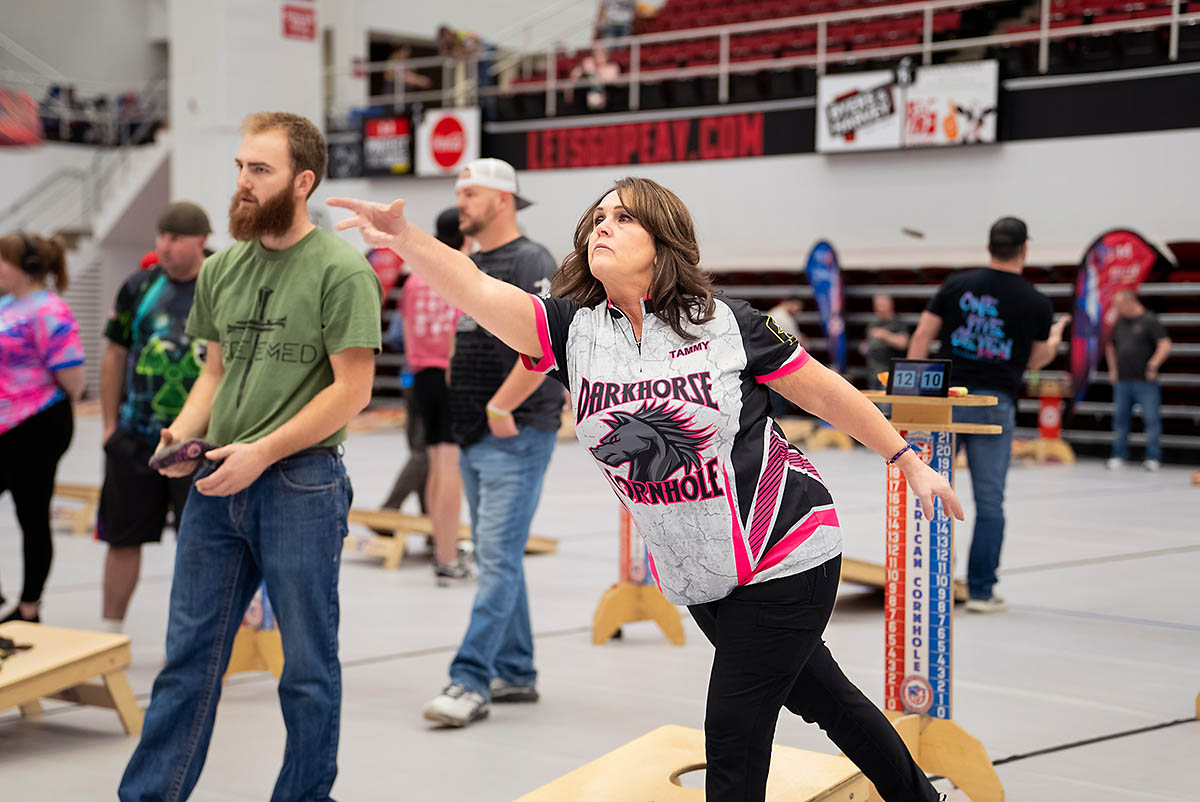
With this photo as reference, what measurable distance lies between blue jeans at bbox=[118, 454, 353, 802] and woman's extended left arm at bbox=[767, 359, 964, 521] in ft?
3.82

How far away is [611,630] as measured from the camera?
5.43 metres

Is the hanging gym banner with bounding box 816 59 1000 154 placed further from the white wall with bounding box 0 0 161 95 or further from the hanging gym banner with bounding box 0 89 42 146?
the white wall with bounding box 0 0 161 95

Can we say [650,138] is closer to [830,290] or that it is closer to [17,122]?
[830,290]

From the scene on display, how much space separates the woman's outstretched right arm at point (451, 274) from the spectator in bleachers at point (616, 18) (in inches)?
723

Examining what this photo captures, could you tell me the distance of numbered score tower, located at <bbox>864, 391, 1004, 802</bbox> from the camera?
3.42 meters

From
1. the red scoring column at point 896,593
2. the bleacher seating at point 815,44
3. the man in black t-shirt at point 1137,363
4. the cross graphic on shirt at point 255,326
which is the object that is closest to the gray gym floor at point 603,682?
the red scoring column at point 896,593

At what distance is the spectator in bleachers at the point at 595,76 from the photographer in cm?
1731

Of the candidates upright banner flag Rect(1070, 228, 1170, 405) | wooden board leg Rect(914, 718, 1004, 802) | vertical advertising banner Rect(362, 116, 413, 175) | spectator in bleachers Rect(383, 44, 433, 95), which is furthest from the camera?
spectator in bleachers Rect(383, 44, 433, 95)

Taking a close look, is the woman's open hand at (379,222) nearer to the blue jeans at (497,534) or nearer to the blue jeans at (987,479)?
the blue jeans at (497,534)

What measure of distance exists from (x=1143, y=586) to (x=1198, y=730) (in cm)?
269

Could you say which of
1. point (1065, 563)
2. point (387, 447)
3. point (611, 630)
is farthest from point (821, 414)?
point (387, 447)

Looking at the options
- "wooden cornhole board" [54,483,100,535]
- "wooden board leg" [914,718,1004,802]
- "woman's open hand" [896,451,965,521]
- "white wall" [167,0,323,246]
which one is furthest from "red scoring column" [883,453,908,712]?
"white wall" [167,0,323,246]

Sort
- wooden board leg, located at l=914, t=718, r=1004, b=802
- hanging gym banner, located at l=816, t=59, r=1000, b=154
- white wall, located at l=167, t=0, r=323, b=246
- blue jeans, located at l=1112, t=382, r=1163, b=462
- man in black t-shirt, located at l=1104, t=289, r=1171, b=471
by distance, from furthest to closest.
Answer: white wall, located at l=167, t=0, r=323, b=246, hanging gym banner, located at l=816, t=59, r=1000, b=154, blue jeans, located at l=1112, t=382, r=1163, b=462, man in black t-shirt, located at l=1104, t=289, r=1171, b=471, wooden board leg, located at l=914, t=718, r=1004, b=802

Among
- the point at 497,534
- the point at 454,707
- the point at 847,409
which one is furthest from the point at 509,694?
the point at 847,409
